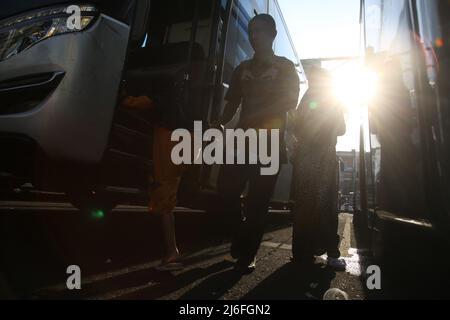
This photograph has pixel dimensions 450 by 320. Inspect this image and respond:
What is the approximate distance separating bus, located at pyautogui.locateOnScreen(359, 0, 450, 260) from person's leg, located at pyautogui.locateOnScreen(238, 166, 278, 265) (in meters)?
0.86

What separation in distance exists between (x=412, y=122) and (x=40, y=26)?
2379 mm

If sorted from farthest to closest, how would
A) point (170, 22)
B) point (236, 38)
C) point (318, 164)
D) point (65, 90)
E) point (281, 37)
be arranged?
point (281, 37)
point (170, 22)
point (236, 38)
point (318, 164)
point (65, 90)

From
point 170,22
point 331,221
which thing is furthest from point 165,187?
point 170,22

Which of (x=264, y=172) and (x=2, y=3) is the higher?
(x=2, y=3)

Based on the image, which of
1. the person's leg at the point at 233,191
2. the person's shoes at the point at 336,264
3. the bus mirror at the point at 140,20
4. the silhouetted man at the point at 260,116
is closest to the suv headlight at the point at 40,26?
the bus mirror at the point at 140,20

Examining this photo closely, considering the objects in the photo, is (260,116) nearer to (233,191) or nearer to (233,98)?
(233,98)

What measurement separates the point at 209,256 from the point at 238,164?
0.88 metres

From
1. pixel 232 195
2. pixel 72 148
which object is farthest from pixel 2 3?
pixel 232 195

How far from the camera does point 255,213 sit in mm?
2287

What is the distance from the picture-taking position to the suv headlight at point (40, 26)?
175cm

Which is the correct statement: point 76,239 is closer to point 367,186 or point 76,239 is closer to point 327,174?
point 327,174

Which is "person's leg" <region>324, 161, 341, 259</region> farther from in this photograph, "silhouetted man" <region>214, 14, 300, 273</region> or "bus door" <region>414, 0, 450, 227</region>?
"bus door" <region>414, 0, 450, 227</region>

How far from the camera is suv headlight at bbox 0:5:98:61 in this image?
1.75 metres
